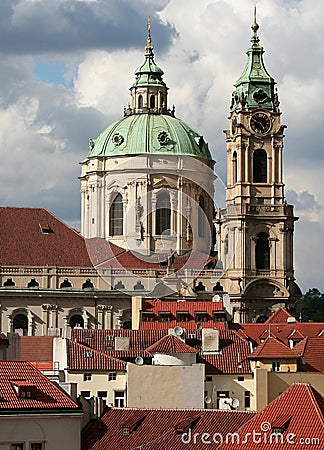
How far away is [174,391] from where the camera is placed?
2891 inches

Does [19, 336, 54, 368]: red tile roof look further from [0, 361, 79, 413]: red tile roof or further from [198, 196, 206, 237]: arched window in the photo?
[198, 196, 206, 237]: arched window

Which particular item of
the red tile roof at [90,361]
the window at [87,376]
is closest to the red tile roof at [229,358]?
the red tile roof at [90,361]

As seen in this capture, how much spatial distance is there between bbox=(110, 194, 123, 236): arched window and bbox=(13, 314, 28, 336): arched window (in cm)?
2162

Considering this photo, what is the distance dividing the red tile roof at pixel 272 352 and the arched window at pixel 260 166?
61.4 metres

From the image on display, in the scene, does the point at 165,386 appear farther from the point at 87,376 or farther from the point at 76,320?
the point at 76,320

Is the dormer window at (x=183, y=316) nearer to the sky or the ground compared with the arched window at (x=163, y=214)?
nearer to the ground

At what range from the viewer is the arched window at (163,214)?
529 ft

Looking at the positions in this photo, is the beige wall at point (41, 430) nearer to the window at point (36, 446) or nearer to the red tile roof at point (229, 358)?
the window at point (36, 446)

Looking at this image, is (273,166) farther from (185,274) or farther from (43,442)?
(43,442)

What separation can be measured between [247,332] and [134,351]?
2637 cm

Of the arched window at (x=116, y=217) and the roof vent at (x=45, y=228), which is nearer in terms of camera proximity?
the roof vent at (x=45, y=228)

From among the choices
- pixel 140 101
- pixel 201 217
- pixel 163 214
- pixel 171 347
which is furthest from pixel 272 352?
pixel 140 101

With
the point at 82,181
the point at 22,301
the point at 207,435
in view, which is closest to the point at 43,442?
the point at 207,435

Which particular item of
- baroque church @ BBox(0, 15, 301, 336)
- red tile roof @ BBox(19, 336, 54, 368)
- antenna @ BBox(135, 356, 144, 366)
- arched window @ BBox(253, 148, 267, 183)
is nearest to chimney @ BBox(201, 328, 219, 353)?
antenna @ BBox(135, 356, 144, 366)
